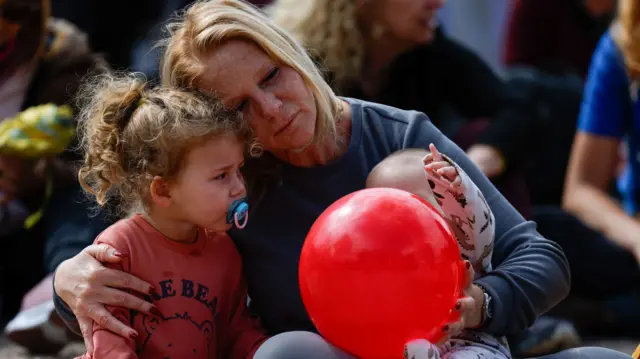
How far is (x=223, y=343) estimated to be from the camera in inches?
90.3

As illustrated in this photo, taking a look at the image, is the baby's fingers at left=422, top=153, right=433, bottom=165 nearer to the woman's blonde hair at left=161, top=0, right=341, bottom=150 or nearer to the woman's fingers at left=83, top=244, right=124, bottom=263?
the woman's blonde hair at left=161, top=0, right=341, bottom=150

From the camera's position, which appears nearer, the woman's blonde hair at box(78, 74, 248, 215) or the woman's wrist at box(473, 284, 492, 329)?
the woman's wrist at box(473, 284, 492, 329)

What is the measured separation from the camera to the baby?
2000 millimetres

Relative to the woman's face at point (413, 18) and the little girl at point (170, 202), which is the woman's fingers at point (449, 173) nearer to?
the little girl at point (170, 202)

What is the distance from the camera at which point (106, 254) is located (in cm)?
214

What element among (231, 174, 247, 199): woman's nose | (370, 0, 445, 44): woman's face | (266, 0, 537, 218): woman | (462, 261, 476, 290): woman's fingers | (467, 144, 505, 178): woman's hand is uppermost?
(462, 261, 476, 290): woman's fingers

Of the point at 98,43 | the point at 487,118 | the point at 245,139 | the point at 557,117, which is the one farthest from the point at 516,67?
the point at 245,139

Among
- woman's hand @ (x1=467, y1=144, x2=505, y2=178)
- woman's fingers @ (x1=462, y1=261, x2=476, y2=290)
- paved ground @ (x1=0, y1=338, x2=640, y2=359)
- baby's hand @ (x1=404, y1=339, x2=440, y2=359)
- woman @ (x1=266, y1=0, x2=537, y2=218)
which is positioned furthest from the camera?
woman @ (x1=266, y1=0, x2=537, y2=218)

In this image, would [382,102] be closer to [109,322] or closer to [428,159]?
[428,159]

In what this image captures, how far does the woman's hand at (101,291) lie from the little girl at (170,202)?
0.02m

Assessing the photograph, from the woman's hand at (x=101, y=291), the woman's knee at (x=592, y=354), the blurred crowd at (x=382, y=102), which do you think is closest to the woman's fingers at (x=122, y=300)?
the woman's hand at (x=101, y=291)

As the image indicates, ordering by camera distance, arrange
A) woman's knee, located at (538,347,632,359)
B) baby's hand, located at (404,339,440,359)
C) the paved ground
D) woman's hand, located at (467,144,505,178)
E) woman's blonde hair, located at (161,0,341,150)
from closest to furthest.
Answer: baby's hand, located at (404,339,440,359)
woman's knee, located at (538,347,632,359)
woman's blonde hair, located at (161,0,341,150)
the paved ground
woman's hand, located at (467,144,505,178)

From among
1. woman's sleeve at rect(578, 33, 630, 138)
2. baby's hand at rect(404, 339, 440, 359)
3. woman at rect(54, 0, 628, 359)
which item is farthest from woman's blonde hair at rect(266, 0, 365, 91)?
baby's hand at rect(404, 339, 440, 359)

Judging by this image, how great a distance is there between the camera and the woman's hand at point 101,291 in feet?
6.88
